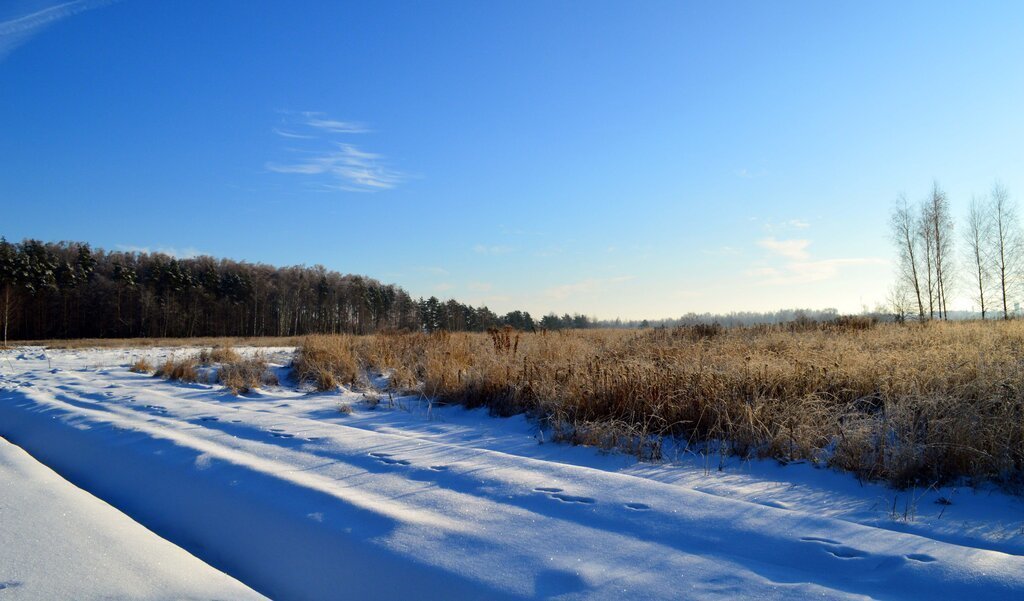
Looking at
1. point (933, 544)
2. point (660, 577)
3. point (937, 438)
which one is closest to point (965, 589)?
point (933, 544)

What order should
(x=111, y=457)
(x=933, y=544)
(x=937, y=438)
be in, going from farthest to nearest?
(x=111, y=457) < (x=937, y=438) < (x=933, y=544)

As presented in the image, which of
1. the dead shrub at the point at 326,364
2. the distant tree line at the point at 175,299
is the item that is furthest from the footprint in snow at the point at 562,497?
the distant tree line at the point at 175,299

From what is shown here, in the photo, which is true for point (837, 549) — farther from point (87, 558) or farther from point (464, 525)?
point (87, 558)

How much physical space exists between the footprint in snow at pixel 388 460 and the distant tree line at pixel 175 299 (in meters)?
28.6

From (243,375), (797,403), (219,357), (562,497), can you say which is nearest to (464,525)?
(562,497)

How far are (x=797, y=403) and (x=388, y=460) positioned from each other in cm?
361

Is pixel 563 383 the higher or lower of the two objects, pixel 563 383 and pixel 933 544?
the higher

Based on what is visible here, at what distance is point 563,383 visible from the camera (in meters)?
5.95

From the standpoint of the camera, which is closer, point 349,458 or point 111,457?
point 349,458

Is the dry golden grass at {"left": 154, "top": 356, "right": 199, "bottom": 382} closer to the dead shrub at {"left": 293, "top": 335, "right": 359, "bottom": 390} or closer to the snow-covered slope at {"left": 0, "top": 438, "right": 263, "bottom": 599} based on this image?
the dead shrub at {"left": 293, "top": 335, "right": 359, "bottom": 390}

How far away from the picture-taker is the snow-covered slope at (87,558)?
197 cm

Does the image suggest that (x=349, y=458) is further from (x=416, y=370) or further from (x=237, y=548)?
(x=416, y=370)

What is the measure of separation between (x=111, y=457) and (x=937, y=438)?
621 centimetres

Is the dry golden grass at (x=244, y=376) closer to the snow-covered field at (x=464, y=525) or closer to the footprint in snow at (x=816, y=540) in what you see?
the snow-covered field at (x=464, y=525)
